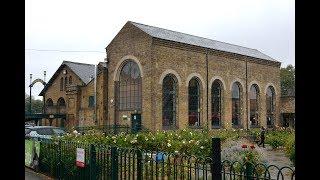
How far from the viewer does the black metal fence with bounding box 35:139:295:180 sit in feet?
17.8

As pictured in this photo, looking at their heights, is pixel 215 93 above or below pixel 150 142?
above

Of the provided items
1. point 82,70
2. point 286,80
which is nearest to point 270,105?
point 82,70

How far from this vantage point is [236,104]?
1170 inches

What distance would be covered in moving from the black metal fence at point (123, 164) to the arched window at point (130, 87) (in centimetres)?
1333

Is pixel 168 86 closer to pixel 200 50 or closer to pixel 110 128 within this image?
pixel 200 50

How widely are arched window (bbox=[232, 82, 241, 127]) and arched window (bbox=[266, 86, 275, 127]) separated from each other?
469cm

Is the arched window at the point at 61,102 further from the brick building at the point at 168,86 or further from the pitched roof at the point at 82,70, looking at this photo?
the brick building at the point at 168,86

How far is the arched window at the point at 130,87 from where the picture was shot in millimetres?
24172

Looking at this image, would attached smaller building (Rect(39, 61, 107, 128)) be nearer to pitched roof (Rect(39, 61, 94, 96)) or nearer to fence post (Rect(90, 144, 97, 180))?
pitched roof (Rect(39, 61, 94, 96))

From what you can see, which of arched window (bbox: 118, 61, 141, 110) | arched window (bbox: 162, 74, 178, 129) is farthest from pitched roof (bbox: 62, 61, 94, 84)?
arched window (bbox: 162, 74, 178, 129)

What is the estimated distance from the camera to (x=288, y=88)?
58.1 meters
